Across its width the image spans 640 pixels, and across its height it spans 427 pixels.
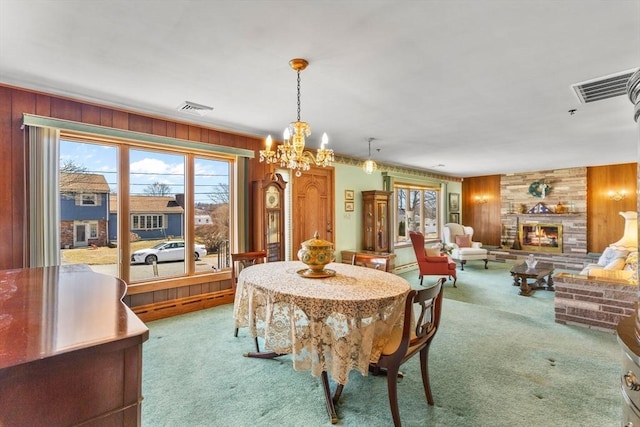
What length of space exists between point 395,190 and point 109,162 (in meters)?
5.70

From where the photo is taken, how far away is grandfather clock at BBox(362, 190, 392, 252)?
614 centimetres

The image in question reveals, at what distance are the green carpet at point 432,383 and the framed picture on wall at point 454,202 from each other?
585cm

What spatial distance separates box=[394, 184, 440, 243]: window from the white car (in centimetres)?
463

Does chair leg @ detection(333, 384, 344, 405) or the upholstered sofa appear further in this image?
the upholstered sofa

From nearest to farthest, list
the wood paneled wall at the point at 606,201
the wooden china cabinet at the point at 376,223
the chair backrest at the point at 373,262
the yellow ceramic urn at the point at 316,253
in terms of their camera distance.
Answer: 1. the yellow ceramic urn at the point at 316,253
2. the chair backrest at the point at 373,262
3. the wooden china cabinet at the point at 376,223
4. the wood paneled wall at the point at 606,201

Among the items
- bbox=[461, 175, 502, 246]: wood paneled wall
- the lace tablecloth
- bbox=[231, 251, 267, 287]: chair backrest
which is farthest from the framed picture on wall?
the lace tablecloth

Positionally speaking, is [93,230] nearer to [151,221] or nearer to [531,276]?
[151,221]

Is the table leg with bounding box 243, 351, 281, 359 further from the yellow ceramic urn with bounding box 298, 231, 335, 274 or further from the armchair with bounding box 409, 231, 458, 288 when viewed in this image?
the armchair with bounding box 409, 231, 458, 288

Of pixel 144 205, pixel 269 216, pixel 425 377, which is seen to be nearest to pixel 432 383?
pixel 425 377

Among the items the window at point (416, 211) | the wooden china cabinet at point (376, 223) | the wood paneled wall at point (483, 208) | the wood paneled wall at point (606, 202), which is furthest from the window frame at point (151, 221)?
the wood paneled wall at point (606, 202)

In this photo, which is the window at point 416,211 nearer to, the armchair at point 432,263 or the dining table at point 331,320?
the armchair at point 432,263

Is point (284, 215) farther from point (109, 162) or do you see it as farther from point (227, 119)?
point (109, 162)

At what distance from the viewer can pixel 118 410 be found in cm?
80

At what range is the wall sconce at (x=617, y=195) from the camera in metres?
7.01
